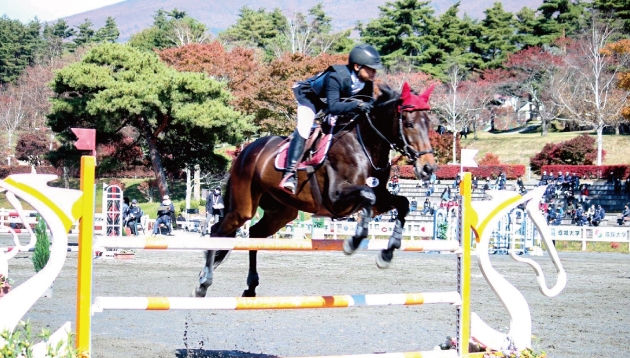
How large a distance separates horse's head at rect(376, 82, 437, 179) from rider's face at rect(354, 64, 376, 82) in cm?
28

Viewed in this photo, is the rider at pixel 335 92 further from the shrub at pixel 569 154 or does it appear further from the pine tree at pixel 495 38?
the pine tree at pixel 495 38

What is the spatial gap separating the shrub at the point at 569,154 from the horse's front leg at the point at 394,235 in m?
38.1

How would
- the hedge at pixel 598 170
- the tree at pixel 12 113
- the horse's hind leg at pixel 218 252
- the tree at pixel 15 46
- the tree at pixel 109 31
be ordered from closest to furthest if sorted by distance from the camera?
1. the horse's hind leg at pixel 218 252
2. the hedge at pixel 598 170
3. the tree at pixel 12 113
4. the tree at pixel 15 46
5. the tree at pixel 109 31

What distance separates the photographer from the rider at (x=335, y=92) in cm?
491

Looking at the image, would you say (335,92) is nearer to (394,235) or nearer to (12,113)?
(394,235)

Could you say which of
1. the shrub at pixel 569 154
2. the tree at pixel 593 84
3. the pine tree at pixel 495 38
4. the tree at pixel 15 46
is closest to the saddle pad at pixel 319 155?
the shrub at pixel 569 154

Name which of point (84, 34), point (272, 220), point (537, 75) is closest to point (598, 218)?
point (272, 220)

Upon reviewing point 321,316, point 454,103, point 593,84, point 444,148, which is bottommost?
point 321,316

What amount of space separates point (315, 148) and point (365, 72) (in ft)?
2.38

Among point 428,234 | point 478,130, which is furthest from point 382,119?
point 478,130

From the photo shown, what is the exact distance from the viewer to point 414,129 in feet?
15.4

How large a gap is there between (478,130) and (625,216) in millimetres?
37419

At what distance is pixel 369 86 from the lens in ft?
17.0

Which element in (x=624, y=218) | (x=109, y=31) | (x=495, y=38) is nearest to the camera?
(x=624, y=218)
